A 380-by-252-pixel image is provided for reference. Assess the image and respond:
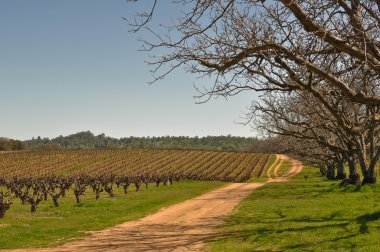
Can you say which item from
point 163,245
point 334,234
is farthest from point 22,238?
point 334,234

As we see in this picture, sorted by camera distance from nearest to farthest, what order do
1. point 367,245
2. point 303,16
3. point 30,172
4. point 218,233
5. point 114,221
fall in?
point 303,16, point 367,245, point 218,233, point 114,221, point 30,172

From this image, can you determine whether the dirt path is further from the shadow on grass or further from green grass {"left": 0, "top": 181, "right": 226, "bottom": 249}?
the shadow on grass

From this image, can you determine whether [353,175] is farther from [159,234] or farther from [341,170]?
[159,234]

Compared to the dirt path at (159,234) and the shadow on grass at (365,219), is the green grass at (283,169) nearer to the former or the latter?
the dirt path at (159,234)

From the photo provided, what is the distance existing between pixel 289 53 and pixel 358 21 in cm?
203

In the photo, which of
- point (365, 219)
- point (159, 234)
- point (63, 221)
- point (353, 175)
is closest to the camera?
point (159, 234)

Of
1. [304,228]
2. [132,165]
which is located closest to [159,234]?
[304,228]

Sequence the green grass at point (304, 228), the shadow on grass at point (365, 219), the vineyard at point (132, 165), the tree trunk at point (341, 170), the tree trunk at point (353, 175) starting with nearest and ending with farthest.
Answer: the green grass at point (304, 228) < the shadow on grass at point (365, 219) < the tree trunk at point (353, 175) < the tree trunk at point (341, 170) < the vineyard at point (132, 165)

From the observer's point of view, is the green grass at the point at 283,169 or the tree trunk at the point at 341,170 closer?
the tree trunk at the point at 341,170

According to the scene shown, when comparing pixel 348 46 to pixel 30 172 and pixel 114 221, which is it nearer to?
pixel 114 221

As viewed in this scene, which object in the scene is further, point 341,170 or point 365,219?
point 341,170

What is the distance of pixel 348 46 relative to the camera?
8602 millimetres

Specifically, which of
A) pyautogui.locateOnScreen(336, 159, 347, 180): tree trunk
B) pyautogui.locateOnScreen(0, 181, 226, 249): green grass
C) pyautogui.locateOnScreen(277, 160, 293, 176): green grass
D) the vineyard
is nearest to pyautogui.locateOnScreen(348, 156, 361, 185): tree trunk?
pyautogui.locateOnScreen(336, 159, 347, 180): tree trunk

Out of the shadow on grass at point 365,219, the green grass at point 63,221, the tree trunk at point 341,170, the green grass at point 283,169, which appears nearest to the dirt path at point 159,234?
the green grass at point 63,221
